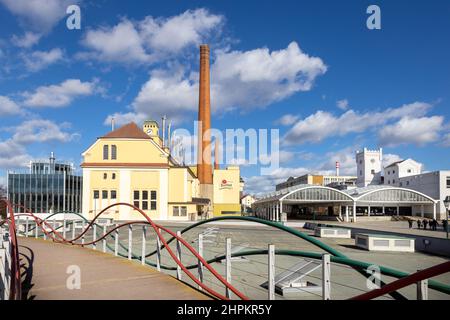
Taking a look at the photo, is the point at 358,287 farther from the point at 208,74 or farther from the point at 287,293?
the point at 208,74

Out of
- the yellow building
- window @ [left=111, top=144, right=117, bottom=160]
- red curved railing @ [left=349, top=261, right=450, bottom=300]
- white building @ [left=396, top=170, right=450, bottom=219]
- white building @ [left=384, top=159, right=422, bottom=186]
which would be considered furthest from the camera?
white building @ [left=384, top=159, right=422, bottom=186]

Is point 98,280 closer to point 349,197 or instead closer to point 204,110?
point 349,197

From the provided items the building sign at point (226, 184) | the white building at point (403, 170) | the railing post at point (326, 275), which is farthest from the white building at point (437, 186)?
the railing post at point (326, 275)

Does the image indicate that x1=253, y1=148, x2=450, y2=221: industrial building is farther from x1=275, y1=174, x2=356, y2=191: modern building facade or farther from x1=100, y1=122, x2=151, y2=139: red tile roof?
x1=100, y1=122, x2=151, y2=139: red tile roof

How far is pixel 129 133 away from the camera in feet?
160

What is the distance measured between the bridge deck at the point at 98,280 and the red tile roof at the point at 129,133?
38.2 metres

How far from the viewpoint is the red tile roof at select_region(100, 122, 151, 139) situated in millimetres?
47906

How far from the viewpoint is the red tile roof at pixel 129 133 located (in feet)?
157

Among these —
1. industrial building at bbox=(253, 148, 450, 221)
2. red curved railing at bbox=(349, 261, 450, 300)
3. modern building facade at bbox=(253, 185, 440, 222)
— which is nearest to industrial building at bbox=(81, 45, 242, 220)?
modern building facade at bbox=(253, 185, 440, 222)

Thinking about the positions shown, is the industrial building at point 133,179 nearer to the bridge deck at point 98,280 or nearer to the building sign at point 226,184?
the building sign at point 226,184

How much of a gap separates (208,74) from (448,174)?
1787 inches

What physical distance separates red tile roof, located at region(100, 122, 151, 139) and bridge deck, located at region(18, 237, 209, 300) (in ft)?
125
